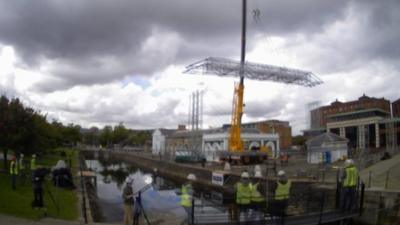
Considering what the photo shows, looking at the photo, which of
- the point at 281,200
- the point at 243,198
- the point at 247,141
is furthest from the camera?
the point at 247,141

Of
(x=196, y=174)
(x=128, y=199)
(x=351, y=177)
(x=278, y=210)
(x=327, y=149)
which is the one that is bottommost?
(x=196, y=174)

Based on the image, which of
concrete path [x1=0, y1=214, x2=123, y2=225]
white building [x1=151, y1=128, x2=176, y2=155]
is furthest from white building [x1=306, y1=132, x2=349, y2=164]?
white building [x1=151, y1=128, x2=176, y2=155]

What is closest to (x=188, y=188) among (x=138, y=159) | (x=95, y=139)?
(x=138, y=159)

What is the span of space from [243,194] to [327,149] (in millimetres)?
25688

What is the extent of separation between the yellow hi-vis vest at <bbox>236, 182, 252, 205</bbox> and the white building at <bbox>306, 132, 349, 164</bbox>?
80.6ft

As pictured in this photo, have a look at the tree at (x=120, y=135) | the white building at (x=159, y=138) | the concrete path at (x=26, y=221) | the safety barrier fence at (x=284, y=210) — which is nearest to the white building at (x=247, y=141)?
the safety barrier fence at (x=284, y=210)

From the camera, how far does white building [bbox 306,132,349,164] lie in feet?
120

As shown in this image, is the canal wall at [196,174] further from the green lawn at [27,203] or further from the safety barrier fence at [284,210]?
the green lawn at [27,203]

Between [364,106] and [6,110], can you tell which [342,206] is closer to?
[6,110]

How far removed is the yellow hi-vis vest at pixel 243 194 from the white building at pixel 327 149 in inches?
967

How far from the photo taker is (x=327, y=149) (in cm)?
3656

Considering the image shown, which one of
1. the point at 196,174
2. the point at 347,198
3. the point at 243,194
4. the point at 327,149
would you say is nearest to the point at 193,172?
the point at 196,174

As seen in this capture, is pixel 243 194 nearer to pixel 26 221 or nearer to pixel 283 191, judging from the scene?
pixel 283 191

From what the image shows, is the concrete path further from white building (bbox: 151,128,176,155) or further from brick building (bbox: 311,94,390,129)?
white building (bbox: 151,128,176,155)
